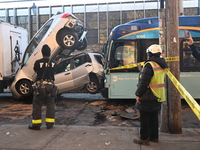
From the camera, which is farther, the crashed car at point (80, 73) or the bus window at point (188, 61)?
the crashed car at point (80, 73)

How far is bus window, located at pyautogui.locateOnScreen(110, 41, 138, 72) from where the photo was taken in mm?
7957

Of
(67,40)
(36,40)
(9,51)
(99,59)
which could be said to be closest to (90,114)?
(99,59)

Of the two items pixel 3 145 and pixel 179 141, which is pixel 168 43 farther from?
pixel 3 145

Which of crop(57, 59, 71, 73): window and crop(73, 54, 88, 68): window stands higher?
crop(73, 54, 88, 68): window

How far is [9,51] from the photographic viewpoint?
31.7 ft

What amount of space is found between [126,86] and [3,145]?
4787 millimetres

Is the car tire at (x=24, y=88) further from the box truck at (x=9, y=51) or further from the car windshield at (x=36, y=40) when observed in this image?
the car windshield at (x=36, y=40)

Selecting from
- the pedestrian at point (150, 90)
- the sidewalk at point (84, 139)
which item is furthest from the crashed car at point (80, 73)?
the pedestrian at point (150, 90)

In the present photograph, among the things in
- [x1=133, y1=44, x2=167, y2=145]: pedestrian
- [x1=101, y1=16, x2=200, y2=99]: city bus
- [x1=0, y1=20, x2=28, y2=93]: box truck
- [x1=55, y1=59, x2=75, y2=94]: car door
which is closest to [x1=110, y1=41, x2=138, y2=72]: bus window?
[x1=101, y1=16, x2=200, y2=99]: city bus

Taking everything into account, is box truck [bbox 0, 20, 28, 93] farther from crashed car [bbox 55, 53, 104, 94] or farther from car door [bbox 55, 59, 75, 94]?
crashed car [bbox 55, 53, 104, 94]

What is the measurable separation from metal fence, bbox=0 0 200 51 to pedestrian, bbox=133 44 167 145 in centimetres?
2035

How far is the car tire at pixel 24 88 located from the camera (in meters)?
9.16

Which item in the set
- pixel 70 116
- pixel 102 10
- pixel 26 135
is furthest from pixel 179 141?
pixel 102 10

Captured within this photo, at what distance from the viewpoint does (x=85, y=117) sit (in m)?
6.73
